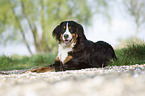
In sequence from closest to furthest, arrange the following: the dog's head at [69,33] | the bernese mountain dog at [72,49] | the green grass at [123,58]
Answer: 1. the dog's head at [69,33]
2. the bernese mountain dog at [72,49]
3. the green grass at [123,58]

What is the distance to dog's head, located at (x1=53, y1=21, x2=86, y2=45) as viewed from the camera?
4805mm

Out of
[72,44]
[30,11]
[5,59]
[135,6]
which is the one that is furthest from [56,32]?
[135,6]

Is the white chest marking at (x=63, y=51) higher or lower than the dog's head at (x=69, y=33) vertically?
lower

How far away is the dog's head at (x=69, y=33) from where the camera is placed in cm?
480

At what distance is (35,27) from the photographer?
16.4 m

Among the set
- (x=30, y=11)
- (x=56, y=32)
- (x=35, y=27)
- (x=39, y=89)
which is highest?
(x=30, y=11)

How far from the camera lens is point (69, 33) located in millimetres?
4797

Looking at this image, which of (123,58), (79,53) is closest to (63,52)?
(79,53)

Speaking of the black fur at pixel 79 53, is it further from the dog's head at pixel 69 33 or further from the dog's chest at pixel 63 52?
the dog's chest at pixel 63 52

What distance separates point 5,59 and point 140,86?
8595 millimetres

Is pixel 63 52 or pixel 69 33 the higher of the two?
pixel 69 33

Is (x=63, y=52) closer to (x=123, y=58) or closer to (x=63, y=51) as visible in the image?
(x=63, y=51)

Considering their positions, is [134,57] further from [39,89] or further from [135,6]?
[135,6]

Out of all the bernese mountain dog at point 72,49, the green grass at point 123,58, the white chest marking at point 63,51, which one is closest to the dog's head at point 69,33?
the bernese mountain dog at point 72,49
